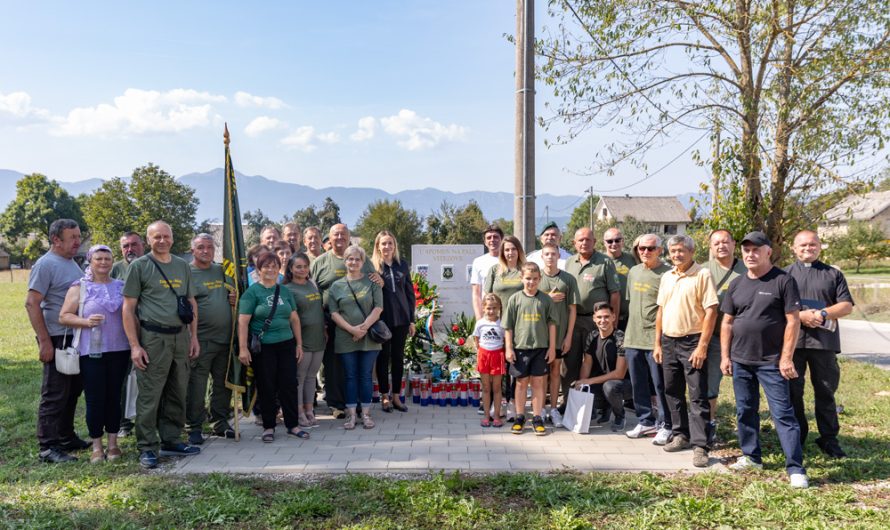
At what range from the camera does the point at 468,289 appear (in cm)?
1052

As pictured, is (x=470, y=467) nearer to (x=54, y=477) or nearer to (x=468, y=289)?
(x=54, y=477)

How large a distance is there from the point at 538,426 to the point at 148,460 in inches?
140

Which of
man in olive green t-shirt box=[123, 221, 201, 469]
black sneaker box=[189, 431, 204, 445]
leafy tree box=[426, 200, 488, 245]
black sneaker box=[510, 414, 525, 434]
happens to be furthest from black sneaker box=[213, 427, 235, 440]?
leafy tree box=[426, 200, 488, 245]

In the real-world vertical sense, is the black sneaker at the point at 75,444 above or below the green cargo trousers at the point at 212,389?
below

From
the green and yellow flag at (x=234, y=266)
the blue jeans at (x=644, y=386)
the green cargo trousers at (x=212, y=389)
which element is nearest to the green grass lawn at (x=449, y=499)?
the green cargo trousers at (x=212, y=389)

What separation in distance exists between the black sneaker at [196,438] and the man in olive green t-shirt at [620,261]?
4.32 metres

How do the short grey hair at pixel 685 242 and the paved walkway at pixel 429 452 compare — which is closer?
the paved walkway at pixel 429 452

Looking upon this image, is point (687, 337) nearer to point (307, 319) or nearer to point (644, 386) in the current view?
point (644, 386)

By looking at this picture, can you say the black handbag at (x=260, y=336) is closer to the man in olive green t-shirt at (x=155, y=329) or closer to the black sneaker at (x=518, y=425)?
the man in olive green t-shirt at (x=155, y=329)

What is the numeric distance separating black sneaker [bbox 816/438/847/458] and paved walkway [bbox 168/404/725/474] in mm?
1136

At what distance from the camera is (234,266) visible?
20.1 feet

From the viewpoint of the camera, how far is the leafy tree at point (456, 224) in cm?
4472

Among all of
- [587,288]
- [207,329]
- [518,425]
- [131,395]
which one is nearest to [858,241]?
[587,288]

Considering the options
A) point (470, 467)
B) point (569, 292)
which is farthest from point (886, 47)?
point (470, 467)
